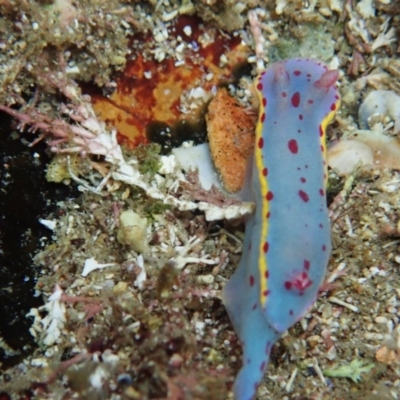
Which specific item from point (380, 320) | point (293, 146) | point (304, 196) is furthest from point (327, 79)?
point (380, 320)

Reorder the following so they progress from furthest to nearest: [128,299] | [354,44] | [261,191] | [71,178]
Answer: [354,44], [71,178], [261,191], [128,299]

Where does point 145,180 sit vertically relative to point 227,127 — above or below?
below

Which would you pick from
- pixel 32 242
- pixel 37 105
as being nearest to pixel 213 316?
pixel 32 242

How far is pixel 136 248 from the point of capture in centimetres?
404

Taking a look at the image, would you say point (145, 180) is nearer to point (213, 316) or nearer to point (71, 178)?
point (71, 178)

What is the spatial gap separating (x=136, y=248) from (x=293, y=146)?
1.52m

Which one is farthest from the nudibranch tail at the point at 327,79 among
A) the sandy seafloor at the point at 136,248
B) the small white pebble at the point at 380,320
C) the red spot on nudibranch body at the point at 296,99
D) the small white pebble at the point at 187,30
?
the small white pebble at the point at 380,320

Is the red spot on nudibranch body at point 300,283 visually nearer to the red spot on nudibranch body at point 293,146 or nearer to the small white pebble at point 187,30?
the red spot on nudibranch body at point 293,146

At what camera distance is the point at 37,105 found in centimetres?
430

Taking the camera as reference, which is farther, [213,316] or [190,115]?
[190,115]

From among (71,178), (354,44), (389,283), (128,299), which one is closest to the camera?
(128,299)

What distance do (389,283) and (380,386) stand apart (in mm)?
834

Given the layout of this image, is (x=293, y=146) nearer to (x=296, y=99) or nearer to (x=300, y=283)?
(x=296, y=99)

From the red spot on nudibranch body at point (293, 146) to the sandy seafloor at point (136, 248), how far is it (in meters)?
0.79
